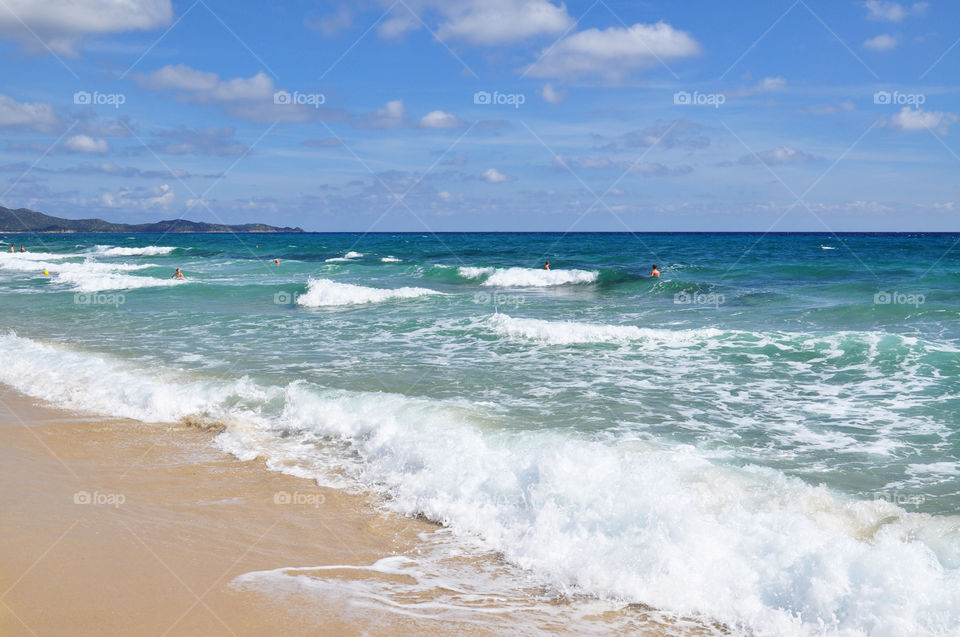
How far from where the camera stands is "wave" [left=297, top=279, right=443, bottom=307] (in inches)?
892

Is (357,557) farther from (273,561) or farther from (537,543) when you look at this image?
(537,543)

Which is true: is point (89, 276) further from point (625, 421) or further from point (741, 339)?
point (625, 421)

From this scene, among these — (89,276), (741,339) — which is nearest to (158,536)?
(741,339)

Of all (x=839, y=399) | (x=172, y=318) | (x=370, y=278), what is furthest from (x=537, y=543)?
(x=370, y=278)

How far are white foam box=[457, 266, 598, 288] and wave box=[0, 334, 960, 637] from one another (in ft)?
75.9

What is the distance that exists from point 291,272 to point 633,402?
32.4 metres

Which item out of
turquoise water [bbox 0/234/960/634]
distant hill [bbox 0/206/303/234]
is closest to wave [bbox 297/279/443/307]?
turquoise water [bbox 0/234/960/634]

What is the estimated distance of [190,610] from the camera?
4.44 m

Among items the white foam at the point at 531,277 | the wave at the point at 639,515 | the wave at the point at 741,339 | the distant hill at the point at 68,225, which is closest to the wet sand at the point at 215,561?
the wave at the point at 639,515

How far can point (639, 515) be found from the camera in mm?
5637

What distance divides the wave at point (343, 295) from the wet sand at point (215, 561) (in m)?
15.1

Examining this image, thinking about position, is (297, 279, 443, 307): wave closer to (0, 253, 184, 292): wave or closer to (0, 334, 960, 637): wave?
(0, 253, 184, 292): wave

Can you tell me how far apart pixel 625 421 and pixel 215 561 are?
510 centimetres

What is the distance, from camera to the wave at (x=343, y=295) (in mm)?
22656
